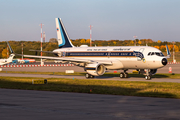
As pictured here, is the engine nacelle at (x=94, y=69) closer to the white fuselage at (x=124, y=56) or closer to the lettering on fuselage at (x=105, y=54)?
the white fuselage at (x=124, y=56)

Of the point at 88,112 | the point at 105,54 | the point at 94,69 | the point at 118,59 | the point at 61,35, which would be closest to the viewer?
the point at 88,112

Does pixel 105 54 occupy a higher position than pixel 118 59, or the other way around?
pixel 105 54

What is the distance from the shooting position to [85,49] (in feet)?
Result: 163

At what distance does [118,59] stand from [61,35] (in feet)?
45.5

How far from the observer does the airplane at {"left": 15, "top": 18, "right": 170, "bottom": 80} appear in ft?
138

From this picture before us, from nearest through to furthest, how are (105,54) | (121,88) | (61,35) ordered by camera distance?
(121,88) < (105,54) < (61,35)

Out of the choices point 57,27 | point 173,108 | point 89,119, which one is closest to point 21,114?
point 89,119

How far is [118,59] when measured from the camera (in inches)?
1769

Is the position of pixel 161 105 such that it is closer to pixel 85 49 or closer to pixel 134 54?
pixel 134 54

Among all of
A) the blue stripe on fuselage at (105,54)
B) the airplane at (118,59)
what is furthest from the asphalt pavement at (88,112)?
the blue stripe on fuselage at (105,54)

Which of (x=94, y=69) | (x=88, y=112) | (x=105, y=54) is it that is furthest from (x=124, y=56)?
(x=88, y=112)

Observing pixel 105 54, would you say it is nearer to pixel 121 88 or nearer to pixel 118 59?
pixel 118 59

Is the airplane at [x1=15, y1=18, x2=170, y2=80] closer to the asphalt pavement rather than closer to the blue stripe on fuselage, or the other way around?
the blue stripe on fuselage

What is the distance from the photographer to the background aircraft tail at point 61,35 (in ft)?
177
